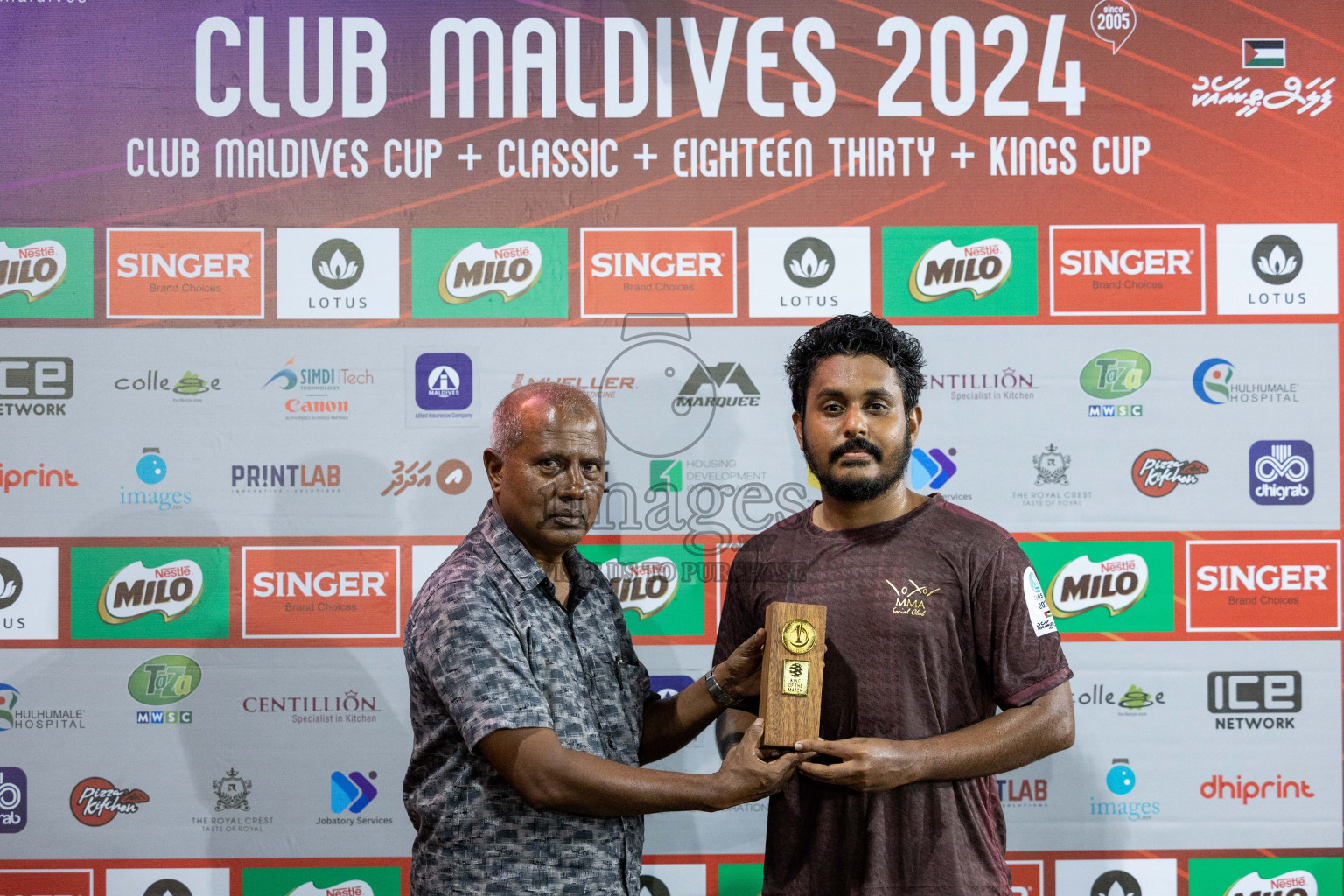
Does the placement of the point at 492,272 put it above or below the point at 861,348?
above

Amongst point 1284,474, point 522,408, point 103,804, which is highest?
point 522,408

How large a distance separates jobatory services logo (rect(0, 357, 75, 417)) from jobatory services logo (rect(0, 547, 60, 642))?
38cm

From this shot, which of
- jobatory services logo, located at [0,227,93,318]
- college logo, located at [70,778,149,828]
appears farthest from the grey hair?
college logo, located at [70,778,149,828]

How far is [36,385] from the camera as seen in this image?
2.59m

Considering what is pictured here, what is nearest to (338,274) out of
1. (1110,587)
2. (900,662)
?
(900,662)

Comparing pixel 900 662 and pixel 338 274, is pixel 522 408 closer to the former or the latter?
pixel 900 662

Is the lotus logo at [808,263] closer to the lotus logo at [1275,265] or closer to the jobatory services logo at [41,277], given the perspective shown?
the lotus logo at [1275,265]

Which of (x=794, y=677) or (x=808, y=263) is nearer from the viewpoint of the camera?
(x=794, y=677)

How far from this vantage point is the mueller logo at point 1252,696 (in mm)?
2559

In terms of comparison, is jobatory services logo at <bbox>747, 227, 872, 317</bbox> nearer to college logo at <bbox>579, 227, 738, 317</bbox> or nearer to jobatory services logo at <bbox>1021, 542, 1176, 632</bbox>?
college logo at <bbox>579, 227, 738, 317</bbox>

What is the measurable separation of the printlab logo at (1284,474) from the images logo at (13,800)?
345 centimetres

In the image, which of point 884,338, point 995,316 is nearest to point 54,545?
point 884,338

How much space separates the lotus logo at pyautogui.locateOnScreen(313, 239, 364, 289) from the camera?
Result: 2572 millimetres

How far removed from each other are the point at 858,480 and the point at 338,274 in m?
1.61
